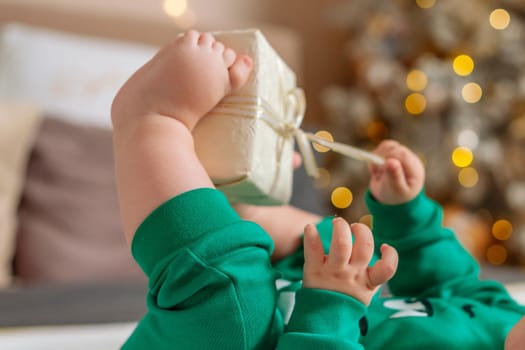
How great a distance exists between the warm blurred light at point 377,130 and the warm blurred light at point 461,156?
326 mm

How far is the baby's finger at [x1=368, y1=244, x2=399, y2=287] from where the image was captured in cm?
53

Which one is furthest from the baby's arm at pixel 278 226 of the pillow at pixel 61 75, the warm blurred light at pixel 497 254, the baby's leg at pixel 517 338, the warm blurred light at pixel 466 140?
the warm blurred light at pixel 497 254

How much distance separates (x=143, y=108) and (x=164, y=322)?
20 cm

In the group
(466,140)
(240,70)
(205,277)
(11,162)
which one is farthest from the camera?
(466,140)

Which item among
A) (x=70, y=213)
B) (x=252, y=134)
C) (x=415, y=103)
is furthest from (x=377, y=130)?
(x=252, y=134)

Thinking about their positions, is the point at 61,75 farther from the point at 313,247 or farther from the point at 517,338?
the point at 517,338

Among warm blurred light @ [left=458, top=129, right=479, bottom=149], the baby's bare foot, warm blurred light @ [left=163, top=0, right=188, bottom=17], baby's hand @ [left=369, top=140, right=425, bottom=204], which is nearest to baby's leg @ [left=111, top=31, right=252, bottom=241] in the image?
the baby's bare foot

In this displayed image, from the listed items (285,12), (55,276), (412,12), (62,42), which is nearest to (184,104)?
(55,276)

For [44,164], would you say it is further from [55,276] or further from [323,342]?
[323,342]

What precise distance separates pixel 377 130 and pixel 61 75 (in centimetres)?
118

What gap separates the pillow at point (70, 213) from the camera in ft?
4.72

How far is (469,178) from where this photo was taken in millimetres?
2174

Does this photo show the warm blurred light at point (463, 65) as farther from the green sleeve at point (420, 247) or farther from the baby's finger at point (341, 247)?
the baby's finger at point (341, 247)

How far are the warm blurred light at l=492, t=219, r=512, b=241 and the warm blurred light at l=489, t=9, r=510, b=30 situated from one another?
67 centimetres
